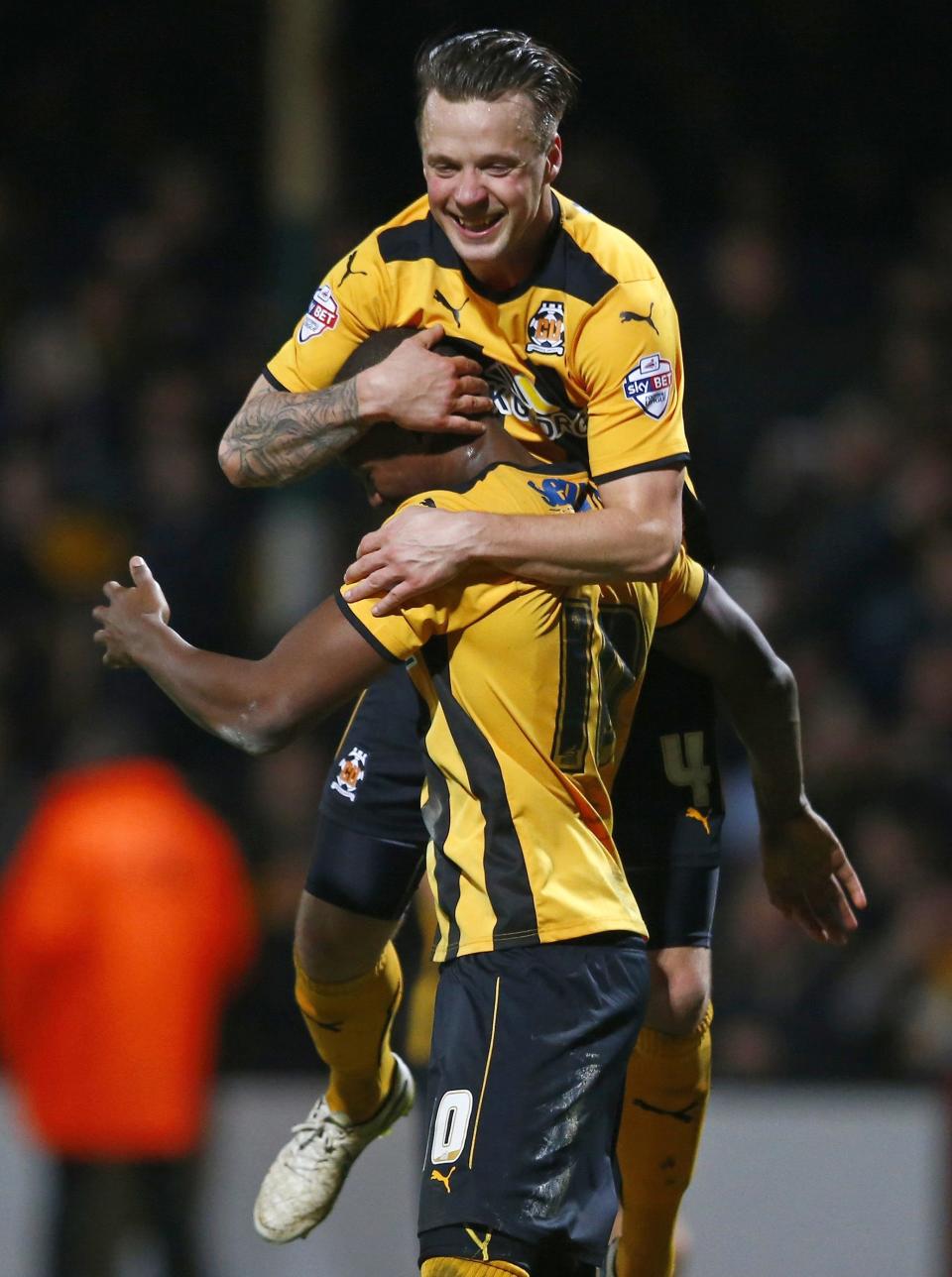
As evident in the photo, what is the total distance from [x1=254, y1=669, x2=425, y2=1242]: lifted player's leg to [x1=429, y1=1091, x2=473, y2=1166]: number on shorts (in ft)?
1.90

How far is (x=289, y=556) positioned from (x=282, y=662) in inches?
162

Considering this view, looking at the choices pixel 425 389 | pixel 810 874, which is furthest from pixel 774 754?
pixel 425 389

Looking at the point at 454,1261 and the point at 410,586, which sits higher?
the point at 410,586

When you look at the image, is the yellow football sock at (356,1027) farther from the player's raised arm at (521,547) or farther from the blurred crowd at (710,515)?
the blurred crowd at (710,515)

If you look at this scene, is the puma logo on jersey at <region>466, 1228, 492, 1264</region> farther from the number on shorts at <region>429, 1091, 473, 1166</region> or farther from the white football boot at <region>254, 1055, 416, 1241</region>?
the white football boot at <region>254, 1055, 416, 1241</region>

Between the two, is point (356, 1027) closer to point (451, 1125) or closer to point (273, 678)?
point (451, 1125)

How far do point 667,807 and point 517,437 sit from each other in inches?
31.5

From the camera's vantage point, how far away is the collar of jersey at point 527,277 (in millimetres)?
3217

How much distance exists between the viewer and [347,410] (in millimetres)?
3262

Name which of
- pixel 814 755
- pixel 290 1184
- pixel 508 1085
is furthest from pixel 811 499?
pixel 508 1085

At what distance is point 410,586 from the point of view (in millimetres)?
3049

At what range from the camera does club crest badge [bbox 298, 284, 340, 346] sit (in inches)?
132

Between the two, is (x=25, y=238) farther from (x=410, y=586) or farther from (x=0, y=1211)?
(x=410, y=586)

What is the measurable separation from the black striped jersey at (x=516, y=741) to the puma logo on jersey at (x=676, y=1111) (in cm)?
66
